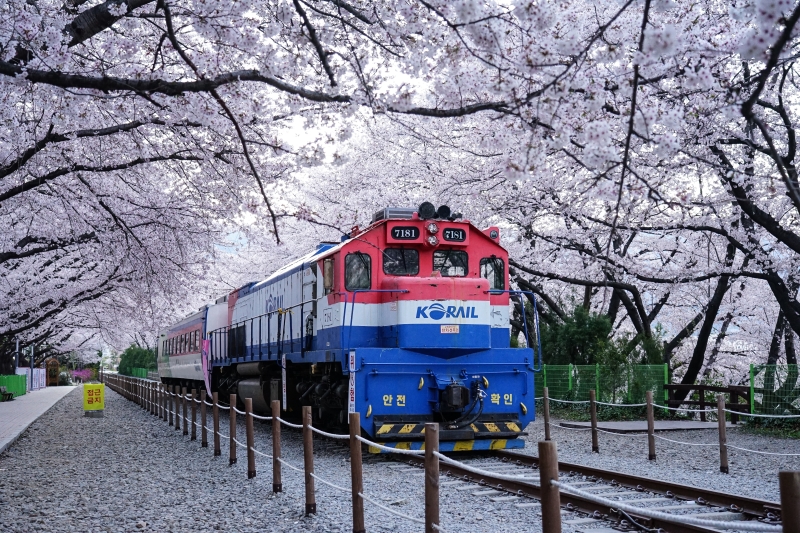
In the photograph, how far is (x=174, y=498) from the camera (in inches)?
328

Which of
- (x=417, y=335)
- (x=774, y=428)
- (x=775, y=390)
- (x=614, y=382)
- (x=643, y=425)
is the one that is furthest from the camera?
(x=614, y=382)

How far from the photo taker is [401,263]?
10.9 m

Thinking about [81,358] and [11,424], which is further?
[81,358]

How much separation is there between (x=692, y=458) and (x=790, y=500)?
27.4 ft

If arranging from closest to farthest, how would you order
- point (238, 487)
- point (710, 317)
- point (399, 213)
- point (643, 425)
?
point (238, 487), point (399, 213), point (643, 425), point (710, 317)

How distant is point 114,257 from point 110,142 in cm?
422

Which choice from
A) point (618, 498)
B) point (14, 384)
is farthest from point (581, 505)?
point (14, 384)

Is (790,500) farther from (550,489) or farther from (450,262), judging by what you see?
(450,262)

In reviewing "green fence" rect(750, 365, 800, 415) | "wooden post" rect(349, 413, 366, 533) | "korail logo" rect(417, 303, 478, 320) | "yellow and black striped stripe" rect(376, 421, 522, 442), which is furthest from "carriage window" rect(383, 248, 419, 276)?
"green fence" rect(750, 365, 800, 415)

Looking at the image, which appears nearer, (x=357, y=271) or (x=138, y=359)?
(x=357, y=271)

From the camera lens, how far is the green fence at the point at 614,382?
56.6 ft

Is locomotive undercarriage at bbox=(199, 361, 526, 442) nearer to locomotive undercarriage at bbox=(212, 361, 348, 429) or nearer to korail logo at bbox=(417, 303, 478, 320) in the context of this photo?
locomotive undercarriage at bbox=(212, 361, 348, 429)

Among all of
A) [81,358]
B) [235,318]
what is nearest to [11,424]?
[235,318]

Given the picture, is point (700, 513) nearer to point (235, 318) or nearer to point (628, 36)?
point (628, 36)
